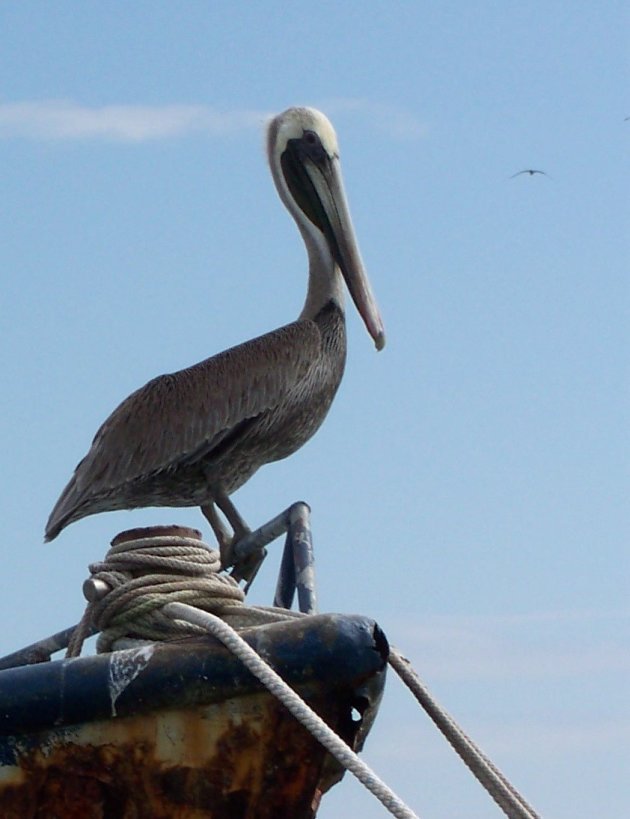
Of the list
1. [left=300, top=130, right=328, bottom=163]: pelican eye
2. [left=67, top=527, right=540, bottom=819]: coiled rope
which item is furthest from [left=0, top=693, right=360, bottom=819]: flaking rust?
[left=300, top=130, right=328, bottom=163]: pelican eye

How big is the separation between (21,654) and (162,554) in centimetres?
124

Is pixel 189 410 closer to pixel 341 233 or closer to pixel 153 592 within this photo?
pixel 341 233

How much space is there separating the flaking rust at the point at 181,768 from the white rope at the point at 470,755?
36cm

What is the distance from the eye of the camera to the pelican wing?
9.56 metres

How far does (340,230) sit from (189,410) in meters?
1.32

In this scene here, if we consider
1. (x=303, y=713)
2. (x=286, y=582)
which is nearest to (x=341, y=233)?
(x=286, y=582)

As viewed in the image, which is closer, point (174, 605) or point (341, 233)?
point (174, 605)

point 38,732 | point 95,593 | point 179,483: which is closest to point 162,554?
point 95,593

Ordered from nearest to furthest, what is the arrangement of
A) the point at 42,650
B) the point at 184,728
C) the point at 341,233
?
the point at 184,728 → the point at 42,650 → the point at 341,233

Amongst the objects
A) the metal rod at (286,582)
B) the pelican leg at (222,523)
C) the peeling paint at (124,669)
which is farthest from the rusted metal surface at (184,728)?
the pelican leg at (222,523)

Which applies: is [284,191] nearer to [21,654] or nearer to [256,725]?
[21,654]

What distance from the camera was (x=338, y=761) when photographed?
3928 millimetres

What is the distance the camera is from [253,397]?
32.3ft

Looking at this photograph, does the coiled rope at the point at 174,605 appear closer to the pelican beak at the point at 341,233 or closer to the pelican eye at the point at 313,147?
the pelican beak at the point at 341,233
